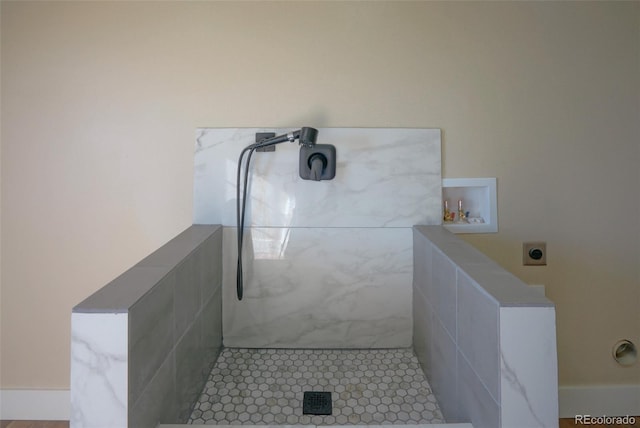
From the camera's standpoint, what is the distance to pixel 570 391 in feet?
4.86

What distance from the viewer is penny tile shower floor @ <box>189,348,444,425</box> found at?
3.09ft

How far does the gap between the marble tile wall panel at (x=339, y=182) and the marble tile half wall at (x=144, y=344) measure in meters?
0.32

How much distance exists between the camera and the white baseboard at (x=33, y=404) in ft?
4.86

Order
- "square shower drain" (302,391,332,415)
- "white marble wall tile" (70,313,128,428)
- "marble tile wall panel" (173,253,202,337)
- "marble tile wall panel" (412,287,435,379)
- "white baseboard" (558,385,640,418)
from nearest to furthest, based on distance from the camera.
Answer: "white marble wall tile" (70,313,128,428) → "marble tile wall panel" (173,253,202,337) → "square shower drain" (302,391,332,415) → "marble tile wall panel" (412,287,435,379) → "white baseboard" (558,385,640,418)

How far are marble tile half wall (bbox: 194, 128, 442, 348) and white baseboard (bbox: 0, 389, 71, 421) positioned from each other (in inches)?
33.3

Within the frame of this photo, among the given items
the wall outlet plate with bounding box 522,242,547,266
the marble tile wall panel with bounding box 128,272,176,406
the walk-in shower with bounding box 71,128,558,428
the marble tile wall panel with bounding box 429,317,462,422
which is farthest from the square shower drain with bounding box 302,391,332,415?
the wall outlet plate with bounding box 522,242,547,266

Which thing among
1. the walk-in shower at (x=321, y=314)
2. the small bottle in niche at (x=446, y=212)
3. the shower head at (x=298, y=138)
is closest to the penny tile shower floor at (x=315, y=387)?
the walk-in shower at (x=321, y=314)

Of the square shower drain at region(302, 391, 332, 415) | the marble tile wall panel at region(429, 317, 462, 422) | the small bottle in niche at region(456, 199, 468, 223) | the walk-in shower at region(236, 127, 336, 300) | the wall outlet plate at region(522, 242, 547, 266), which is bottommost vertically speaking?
the square shower drain at region(302, 391, 332, 415)

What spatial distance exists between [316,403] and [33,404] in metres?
1.32

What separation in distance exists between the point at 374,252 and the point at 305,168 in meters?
0.41

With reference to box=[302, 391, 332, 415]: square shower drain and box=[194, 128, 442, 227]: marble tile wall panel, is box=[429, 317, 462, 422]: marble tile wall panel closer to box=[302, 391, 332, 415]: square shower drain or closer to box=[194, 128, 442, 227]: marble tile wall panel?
box=[302, 391, 332, 415]: square shower drain

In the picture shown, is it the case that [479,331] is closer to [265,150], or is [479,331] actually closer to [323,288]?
[323,288]

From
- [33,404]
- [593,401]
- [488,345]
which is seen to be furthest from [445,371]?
[33,404]

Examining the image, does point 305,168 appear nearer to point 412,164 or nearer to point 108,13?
point 412,164
